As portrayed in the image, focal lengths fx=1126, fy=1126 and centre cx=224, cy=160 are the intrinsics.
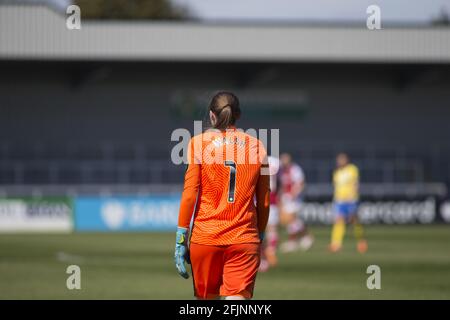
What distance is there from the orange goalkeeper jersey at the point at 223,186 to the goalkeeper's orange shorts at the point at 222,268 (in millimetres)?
60

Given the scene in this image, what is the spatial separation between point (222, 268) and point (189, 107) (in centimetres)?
3792

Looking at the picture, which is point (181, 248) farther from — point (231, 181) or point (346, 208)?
point (346, 208)

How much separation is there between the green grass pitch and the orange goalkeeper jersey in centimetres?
667

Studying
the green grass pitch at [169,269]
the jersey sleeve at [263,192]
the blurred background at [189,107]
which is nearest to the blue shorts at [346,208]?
the green grass pitch at [169,269]

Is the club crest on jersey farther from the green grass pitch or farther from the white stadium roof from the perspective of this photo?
the white stadium roof

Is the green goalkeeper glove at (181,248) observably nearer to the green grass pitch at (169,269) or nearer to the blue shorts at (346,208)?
the green grass pitch at (169,269)

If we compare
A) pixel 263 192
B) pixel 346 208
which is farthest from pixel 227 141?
pixel 346 208

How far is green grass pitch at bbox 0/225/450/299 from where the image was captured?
52.7 ft

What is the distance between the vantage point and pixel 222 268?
8820 mm

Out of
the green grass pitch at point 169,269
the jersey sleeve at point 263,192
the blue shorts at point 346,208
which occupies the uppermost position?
the blue shorts at point 346,208

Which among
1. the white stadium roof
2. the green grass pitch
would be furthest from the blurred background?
the green grass pitch

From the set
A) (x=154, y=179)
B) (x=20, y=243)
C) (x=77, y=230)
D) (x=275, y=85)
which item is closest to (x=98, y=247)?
(x=20, y=243)

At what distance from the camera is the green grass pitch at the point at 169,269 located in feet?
52.7
